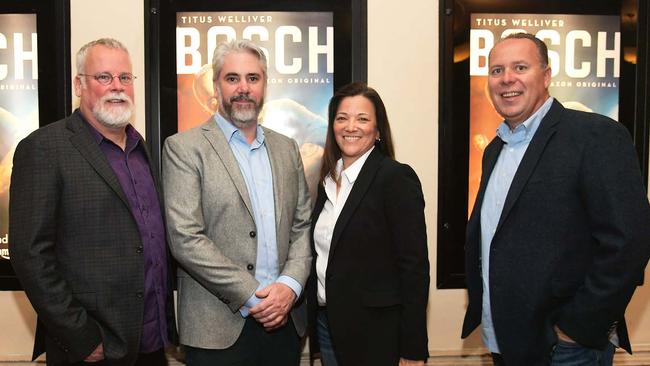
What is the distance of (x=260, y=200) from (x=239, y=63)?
22.7 inches

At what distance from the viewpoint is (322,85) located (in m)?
3.12

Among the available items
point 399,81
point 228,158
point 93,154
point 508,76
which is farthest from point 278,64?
point 508,76

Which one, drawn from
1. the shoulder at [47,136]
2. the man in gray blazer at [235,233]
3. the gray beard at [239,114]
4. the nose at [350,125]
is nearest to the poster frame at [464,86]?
the nose at [350,125]

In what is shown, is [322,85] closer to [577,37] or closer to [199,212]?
[199,212]

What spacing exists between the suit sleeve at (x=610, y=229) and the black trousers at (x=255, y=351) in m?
1.12

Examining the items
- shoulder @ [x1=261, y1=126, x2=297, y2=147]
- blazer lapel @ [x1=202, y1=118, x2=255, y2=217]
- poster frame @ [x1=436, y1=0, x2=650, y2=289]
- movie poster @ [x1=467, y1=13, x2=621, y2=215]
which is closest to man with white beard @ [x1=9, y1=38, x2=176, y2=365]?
blazer lapel @ [x1=202, y1=118, x2=255, y2=217]

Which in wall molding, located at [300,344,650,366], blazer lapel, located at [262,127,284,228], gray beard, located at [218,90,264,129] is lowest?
wall molding, located at [300,344,650,366]

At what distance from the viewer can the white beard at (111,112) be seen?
203 cm

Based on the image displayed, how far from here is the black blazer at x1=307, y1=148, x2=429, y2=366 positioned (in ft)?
6.70

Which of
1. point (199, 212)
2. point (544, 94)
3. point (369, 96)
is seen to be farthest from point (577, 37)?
point (199, 212)

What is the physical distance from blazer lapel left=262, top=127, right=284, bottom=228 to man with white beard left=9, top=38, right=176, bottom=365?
468 mm

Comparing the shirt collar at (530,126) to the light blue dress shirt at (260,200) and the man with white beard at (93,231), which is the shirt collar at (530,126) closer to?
the light blue dress shirt at (260,200)

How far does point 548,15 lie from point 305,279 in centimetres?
219

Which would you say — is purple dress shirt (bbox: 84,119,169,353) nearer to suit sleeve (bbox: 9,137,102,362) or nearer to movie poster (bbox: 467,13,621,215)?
suit sleeve (bbox: 9,137,102,362)
